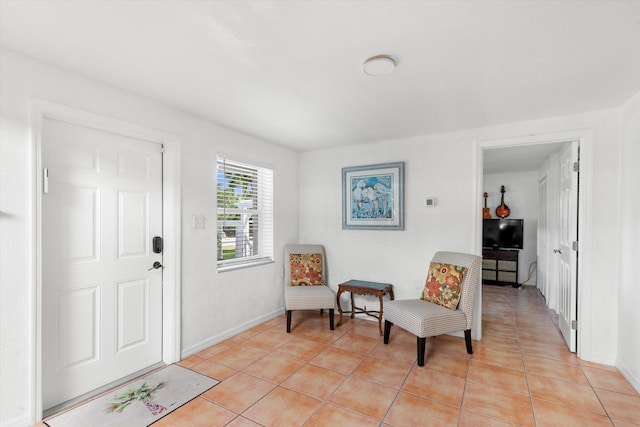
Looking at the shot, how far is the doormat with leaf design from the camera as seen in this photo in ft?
6.29

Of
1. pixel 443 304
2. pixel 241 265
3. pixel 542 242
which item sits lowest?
pixel 443 304

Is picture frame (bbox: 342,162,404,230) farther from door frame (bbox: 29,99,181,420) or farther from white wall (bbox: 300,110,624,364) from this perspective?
door frame (bbox: 29,99,181,420)

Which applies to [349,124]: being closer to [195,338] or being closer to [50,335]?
[195,338]

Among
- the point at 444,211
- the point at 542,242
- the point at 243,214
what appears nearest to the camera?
the point at 444,211

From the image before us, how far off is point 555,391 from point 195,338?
299cm

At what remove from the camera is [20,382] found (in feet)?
5.92

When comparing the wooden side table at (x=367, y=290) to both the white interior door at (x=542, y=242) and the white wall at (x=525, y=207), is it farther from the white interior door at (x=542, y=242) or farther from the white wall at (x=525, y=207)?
the white wall at (x=525, y=207)

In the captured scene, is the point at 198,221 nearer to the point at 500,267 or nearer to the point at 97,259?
the point at 97,259

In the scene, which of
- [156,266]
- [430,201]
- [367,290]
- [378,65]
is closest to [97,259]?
[156,266]

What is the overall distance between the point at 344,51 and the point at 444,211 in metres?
2.26

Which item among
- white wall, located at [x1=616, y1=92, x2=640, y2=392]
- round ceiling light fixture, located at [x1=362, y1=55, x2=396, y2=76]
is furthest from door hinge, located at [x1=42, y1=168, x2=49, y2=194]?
white wall, located at [x1=616, y1=92, x2=640, y2=392]

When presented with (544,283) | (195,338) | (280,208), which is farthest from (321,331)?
(544,283)

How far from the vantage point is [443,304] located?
3.00 metres

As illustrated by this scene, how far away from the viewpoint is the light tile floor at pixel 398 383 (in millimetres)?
1973
